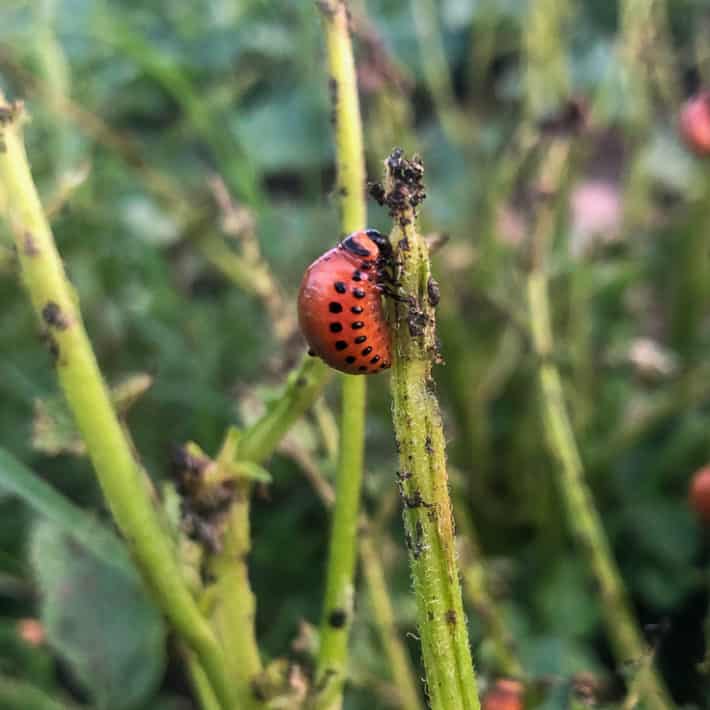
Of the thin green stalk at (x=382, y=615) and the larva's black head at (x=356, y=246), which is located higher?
the larva's black head at (x=356, y=246)

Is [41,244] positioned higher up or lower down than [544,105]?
lower down

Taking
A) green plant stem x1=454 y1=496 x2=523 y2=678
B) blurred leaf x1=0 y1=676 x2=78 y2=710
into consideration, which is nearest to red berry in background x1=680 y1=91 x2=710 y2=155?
green plant stem x1=454 y1=496 x2=523 y2=678

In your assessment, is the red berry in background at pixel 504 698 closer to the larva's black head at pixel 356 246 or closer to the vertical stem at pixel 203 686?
the vertical stem at pixel 203 686

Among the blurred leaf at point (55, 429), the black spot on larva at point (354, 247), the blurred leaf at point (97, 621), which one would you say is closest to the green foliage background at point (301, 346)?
the blurred leaf at point (97, 621)

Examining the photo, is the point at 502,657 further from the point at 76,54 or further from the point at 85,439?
the point at 76,54

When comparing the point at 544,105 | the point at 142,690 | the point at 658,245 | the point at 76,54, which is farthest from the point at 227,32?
the point at 142,690

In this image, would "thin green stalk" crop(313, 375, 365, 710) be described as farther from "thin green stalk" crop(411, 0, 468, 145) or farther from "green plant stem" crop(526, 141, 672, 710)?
"thin green stalk" crop(411, 0, 468, 145)

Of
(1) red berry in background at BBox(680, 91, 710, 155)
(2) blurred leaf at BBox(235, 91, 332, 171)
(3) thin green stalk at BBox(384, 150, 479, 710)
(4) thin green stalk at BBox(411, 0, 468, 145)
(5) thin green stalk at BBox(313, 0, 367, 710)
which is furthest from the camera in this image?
(2) blurred leaf at BBox(235, 91, 332, 171)
